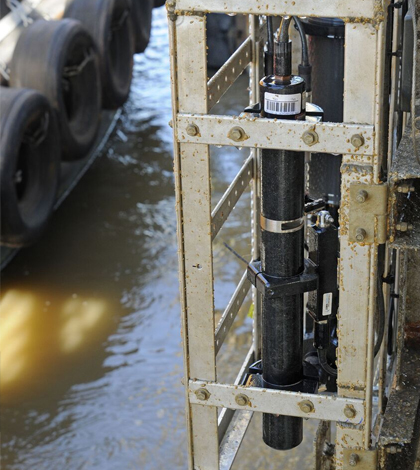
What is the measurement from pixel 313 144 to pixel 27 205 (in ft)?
12.6

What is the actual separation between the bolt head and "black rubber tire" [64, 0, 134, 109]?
16.0 feet

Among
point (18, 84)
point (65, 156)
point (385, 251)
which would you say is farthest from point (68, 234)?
point (385, 251)

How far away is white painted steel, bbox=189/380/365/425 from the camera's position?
2240 millimetres

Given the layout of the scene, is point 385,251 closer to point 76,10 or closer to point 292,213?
point 292,213

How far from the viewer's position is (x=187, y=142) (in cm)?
212

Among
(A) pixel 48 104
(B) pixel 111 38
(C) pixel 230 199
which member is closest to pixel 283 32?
(C) pixel 230 199

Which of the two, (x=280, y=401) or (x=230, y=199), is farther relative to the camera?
(x=230, y=199)

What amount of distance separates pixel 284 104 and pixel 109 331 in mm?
3516

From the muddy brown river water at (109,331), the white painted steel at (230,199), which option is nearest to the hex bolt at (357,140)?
the white painted steel at (230,199)

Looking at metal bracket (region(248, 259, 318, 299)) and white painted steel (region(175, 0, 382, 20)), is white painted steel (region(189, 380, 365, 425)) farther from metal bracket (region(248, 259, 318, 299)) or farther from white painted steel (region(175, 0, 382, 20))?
white painted steel (region(175, 0, 382, 20))

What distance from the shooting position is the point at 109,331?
17.8 ft

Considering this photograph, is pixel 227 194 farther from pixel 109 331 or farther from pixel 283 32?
pixel 109 331

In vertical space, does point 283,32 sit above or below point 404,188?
above

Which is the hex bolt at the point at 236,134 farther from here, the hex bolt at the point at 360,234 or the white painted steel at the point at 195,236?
the hex bolt at the point at 360,234
